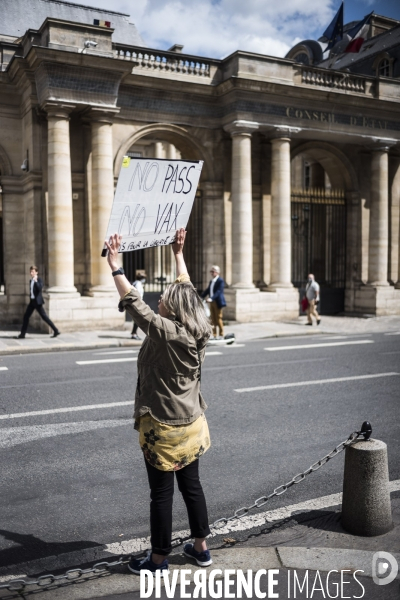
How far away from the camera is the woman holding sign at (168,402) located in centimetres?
361

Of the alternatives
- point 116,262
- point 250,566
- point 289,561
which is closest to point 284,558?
point 289,561

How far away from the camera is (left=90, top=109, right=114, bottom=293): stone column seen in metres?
17.4

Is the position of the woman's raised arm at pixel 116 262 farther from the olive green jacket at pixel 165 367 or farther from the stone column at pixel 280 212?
the stone column at pixel 280 212

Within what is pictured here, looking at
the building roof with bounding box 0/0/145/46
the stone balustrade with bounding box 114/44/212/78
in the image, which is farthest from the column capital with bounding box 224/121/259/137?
the building roof with bounding box 0/0/145/46

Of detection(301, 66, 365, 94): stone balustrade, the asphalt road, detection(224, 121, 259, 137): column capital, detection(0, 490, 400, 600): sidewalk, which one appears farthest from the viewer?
detection(301, 66, 365, 94): stone balustrade

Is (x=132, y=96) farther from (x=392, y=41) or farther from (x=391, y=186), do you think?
(x=392, y=41)

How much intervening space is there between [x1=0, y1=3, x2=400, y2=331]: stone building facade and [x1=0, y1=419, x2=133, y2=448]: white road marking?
9.78 m

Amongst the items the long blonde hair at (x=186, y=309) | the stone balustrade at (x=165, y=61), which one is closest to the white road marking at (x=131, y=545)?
the long blonde hair at (x=186, y=309)

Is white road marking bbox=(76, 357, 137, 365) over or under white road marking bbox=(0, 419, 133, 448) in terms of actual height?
over

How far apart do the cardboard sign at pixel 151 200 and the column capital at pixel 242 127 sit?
15727 millimetres

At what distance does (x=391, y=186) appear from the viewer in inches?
959

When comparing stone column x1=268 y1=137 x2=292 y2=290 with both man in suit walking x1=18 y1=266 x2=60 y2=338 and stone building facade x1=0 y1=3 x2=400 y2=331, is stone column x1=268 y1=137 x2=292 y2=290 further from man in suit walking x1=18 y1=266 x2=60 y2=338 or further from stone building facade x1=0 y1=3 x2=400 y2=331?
man in suit walking x1=18 y1=266 x2=60 y2=338

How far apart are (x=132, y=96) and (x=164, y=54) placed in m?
1.72

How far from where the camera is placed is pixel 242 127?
1955 cm
